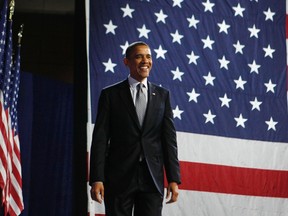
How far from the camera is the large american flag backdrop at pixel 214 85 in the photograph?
574 centimetres

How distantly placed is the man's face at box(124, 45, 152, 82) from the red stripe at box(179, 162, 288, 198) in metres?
2.59

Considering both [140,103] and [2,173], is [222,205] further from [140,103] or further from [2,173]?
[140,103]

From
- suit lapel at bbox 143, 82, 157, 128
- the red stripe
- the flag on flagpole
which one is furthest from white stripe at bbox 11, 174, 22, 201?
suit lapel at bbox 143, 82, 157, 128

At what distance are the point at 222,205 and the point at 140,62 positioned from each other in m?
2.87

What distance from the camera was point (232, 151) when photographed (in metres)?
5.93

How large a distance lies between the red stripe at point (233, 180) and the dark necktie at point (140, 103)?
8.47 feet

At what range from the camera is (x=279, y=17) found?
252 inches

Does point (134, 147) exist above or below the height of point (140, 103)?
below

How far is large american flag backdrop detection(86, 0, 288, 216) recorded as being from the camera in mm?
5742

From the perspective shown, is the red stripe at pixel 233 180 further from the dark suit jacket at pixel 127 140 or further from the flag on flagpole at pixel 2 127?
the dark suit jacket at pixel 127 140

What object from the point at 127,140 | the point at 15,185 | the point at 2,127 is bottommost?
the point at 15,185

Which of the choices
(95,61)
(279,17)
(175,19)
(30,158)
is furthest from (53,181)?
(279,17)

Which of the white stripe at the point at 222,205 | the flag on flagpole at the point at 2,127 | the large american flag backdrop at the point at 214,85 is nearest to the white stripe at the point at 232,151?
the large american flag backdrop at the point at 214,85

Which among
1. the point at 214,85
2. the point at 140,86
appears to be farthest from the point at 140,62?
the point at 214,85
